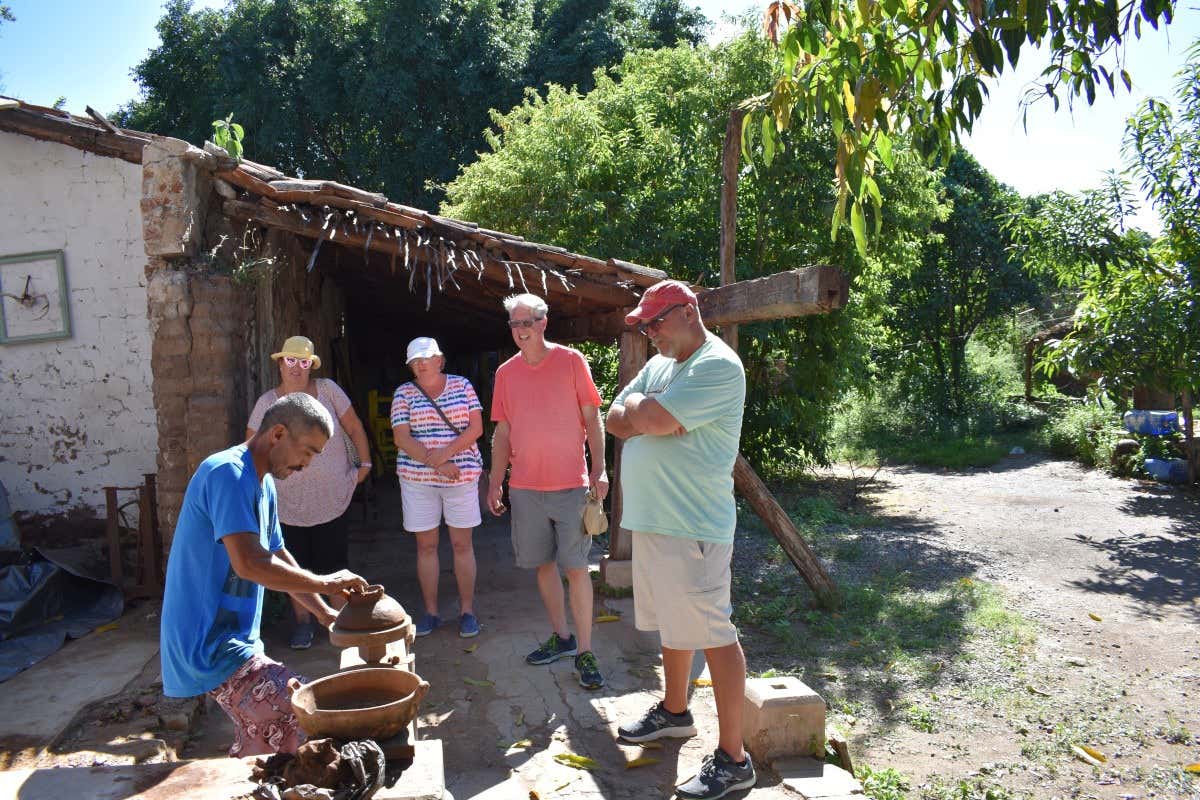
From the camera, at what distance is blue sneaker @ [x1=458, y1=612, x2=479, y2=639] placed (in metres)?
5.46

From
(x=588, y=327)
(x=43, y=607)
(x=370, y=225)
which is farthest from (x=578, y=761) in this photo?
(x=588, y=327)

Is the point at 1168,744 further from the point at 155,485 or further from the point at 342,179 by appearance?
the point at 342,179

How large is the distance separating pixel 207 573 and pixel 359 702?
25.5 inches

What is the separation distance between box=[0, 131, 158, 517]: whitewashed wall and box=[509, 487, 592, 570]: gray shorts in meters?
3.16

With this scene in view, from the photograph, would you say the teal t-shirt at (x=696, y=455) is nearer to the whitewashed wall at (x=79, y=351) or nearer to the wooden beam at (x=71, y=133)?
the whitewashed wall at (x=79, y=351)

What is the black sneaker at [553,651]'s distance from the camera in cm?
502

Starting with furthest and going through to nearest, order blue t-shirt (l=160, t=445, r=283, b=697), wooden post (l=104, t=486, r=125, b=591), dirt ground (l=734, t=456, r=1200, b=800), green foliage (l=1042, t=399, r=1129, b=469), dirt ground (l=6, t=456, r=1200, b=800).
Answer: green foliage (l=1042, t=399, r=1129, b=469) < wooden post (l=104, t=486, r=125, b=591) < dirt ground (l=734, t=456, r=1200, b=800) < dirt ground (l=6, t=456, r=1200, b=800) < blue t-shirt (l=160, t=445, r=283, b=697)

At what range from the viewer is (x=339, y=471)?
5.30m

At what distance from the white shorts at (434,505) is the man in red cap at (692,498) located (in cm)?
192

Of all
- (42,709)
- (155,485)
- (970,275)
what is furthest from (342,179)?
(42,709)

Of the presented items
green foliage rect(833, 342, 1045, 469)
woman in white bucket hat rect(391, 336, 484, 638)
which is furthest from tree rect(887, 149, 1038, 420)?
woman in white bucket hat rect(391, 336, 484, 638)

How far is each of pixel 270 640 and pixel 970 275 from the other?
19.0 metres

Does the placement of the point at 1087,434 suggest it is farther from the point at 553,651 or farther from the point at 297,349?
the point at 297,349

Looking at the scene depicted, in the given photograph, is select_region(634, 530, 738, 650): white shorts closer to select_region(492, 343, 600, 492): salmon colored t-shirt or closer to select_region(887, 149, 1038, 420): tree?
select_region(492, 343, 600, 492): salmon colored t-shirt
